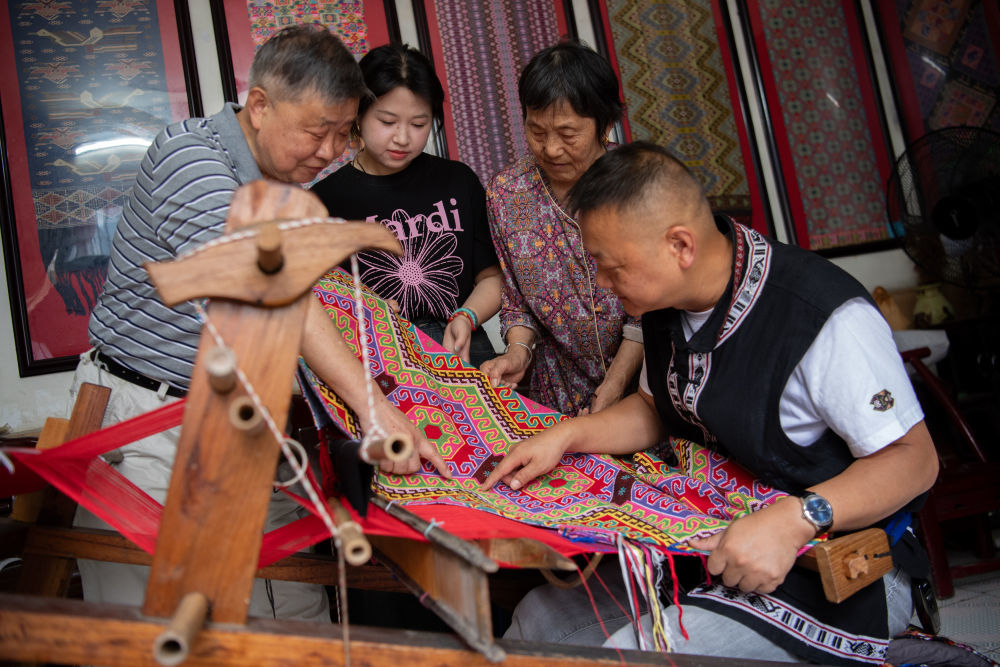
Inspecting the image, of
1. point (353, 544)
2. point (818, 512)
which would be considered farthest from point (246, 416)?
point (818, 512)

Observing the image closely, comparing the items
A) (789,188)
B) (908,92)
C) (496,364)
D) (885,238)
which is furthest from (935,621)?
(908,92)

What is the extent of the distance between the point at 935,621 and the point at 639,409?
31.5 inches

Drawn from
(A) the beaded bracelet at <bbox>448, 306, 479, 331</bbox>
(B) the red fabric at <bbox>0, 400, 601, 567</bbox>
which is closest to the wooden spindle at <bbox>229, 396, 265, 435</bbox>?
(B) the red fabric at <bbox>0, 400, 601, 567</bbox>

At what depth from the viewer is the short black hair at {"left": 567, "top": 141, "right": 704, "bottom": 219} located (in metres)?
1.53

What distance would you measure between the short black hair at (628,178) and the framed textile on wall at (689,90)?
8.45ft

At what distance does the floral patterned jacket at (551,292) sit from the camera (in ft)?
7.35

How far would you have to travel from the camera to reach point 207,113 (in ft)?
11.6

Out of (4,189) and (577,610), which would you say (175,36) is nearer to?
(4,189)

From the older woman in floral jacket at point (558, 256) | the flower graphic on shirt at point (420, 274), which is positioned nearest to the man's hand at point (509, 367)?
the older woman in floral jacket at point (558, 256)

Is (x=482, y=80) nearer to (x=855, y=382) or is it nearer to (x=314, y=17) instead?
(x=314, y=17)

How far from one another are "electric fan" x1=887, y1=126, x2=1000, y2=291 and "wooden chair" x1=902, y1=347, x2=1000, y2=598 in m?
0.49

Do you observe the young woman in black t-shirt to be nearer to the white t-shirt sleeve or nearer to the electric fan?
the white t-shirt sleeve

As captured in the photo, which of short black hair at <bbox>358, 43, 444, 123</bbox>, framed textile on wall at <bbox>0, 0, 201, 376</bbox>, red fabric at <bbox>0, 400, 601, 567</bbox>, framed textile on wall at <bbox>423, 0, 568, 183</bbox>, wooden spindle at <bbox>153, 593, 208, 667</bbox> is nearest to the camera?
wooden spindle at <bbox>153, 593, 208, 667</bbox>

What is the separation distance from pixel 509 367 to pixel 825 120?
322 cm
